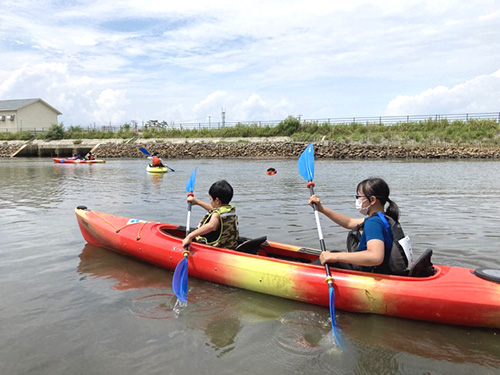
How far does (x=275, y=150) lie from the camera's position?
34562 millimetres

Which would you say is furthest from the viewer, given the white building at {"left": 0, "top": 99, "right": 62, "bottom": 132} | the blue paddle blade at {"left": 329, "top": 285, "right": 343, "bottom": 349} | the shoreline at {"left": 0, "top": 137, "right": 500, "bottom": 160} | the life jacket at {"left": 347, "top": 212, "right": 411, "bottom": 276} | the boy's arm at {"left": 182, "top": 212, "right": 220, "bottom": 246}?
the white building at {"left": 0, "top": 99, "right": 62, "bottom": 132}

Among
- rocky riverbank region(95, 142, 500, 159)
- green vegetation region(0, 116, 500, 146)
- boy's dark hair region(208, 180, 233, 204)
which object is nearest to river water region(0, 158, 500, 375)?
boy's dark hair region(208, 180, 233, 204)

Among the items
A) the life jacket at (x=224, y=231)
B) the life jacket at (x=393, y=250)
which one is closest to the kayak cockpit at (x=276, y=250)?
the life jacket at (x=224, y=231)

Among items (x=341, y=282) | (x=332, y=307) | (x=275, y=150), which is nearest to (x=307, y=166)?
(x=341, y=282)

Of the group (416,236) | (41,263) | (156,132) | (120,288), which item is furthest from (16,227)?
(156,132)

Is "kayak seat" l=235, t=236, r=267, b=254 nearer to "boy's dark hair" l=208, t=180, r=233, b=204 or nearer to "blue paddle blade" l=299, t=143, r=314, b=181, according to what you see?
"boy's dark hair" l=208, t=180, r=233, b=204

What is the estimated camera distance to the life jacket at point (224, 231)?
4.76 m

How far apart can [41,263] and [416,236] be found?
564 cm

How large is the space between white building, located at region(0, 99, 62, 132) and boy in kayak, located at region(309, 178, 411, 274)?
50435mm

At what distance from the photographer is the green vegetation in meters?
32.7

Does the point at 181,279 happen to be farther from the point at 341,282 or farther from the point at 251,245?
the point at 341,282

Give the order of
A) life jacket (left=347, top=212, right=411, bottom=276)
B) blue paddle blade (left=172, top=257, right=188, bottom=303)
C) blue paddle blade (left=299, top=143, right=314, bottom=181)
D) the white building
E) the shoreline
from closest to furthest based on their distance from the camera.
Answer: life jacket (left=347, top=212, right=411, bottom=276)
blue paddle blade (left=172, top=257, right=188, bottom=303)
blue paddle blade (left=299, top=143, right=314, bottom=181)
the shoreline
the white building

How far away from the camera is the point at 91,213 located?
21.8 ft

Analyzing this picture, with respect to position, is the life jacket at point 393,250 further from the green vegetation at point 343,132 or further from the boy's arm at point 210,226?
the green vegetation at point 343,132
